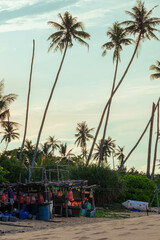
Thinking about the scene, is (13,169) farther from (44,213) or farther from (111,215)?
(44,213)

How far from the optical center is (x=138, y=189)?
34.6 meters

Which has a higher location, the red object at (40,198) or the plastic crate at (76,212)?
the red object at (40,198)

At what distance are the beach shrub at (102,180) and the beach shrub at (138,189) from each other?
1344mm

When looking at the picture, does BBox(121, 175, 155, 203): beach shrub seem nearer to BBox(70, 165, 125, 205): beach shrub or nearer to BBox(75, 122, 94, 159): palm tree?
BBox(70, 165, 125, 205): beach shrub

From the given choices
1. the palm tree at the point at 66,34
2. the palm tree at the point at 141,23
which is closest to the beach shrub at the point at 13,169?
the palm tree at the point at 66,34

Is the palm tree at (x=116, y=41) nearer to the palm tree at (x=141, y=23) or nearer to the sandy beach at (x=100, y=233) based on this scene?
the palm tree at (x=141, y=23)

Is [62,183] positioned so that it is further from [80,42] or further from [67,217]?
[80,42]

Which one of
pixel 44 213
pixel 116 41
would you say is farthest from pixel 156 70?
pixel 44 213

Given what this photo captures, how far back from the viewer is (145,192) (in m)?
34.8

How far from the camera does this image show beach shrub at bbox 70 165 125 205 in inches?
1235

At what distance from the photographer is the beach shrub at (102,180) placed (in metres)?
31.4

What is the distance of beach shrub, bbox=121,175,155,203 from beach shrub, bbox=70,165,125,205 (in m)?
1.34

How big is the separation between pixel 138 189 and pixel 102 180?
4.77 m

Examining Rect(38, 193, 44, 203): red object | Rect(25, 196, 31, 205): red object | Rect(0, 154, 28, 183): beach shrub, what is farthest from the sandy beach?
Rect(0, 154, 28, 183): beach shrub
